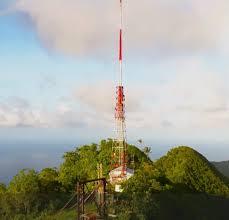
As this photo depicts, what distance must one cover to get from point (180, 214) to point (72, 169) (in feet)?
60.6

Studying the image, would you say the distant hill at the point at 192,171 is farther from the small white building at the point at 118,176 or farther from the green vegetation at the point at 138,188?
the small white building at the point at 118,176

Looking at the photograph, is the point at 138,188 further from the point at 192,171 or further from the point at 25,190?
the point at 192,171

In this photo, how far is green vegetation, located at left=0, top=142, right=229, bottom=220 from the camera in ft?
148

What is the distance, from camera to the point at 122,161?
58.2 metres

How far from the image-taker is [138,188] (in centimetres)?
4934

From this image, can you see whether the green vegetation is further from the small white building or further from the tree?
the small white building

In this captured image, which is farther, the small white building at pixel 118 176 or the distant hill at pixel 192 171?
the distant hill at pixel 192 171

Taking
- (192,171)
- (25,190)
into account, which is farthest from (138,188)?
(192,171)

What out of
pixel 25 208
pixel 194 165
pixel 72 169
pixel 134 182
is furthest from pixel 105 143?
pixel 25 208

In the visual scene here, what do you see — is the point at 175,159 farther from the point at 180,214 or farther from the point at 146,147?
the point at 180,214

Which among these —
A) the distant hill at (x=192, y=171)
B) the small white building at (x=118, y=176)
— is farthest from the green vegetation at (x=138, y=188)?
the small white building at (x=118, y=176)

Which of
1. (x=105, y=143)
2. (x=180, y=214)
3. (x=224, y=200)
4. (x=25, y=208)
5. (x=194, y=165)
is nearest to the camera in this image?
(x=25, y=208)

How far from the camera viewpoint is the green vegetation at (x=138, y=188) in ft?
148

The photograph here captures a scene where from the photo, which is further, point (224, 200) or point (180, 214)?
point (224, 200)
